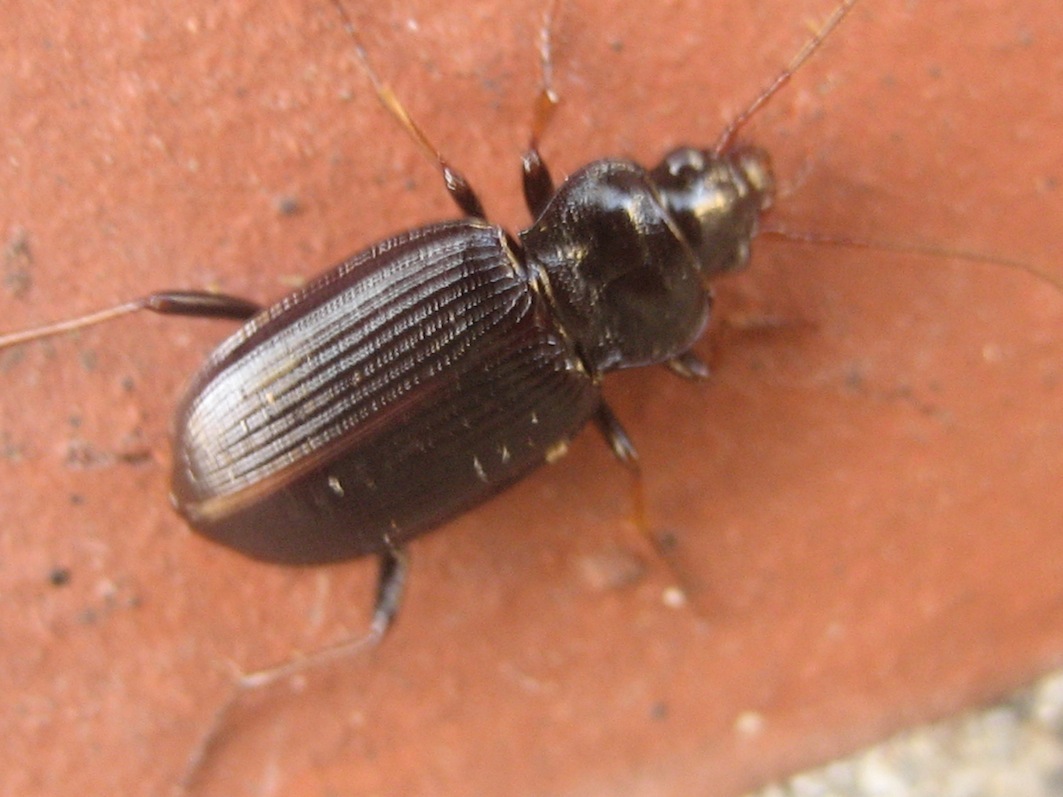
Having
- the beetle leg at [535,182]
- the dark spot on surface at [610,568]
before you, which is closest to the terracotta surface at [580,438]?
the dark spot on surface at [610,568]

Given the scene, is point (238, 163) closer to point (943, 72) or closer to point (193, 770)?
point (193, 770)

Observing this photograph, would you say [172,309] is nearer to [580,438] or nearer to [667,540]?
[580,438]

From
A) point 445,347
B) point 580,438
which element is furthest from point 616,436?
point 445,347

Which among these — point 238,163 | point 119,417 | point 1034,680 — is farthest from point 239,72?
point 1034,680

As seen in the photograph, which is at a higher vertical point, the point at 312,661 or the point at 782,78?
the point at 782,78

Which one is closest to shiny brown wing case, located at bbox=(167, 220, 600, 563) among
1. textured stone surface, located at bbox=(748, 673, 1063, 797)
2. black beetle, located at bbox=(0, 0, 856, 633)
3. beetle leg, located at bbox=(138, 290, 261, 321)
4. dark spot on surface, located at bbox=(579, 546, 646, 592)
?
black beetle, located at bbox=(0, 0, 856, 633)
